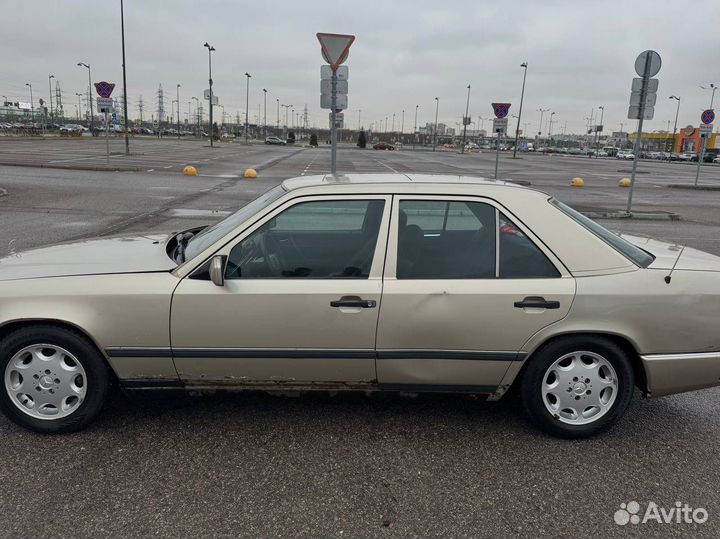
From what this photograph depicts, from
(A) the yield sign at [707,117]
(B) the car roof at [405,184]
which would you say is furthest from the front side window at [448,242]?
(A) the yield sign at [707,117]

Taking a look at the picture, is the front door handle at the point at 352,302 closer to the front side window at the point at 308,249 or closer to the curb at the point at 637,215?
the front side window at the point at 308,249

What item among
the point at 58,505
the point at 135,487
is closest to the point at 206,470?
the point at 135,487

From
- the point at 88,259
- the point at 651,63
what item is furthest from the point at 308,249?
the point at 651,63

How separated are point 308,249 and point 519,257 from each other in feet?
4.18

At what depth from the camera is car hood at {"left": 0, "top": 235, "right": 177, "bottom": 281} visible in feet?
10.6

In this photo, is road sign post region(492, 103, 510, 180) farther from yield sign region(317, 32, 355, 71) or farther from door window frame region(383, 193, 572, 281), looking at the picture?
door window frame region(383, 193, 572, 281)

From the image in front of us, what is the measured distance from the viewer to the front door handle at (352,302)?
307 cm

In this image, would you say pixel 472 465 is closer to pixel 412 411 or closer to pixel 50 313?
pixel 412 411

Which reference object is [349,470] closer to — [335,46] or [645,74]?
[335,46]

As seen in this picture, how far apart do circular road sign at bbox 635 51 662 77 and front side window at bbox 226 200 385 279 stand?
457 inches

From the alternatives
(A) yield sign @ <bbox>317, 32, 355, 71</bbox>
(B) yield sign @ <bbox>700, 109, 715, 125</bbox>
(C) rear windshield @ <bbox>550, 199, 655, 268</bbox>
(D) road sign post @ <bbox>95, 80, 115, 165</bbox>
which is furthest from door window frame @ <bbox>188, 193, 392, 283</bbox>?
(B) yield sign @ <bbox>700, 109, 715, 125</bbox>

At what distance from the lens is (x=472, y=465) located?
3.05m

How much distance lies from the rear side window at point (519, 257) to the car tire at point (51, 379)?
2.38 m

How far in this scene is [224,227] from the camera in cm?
361
